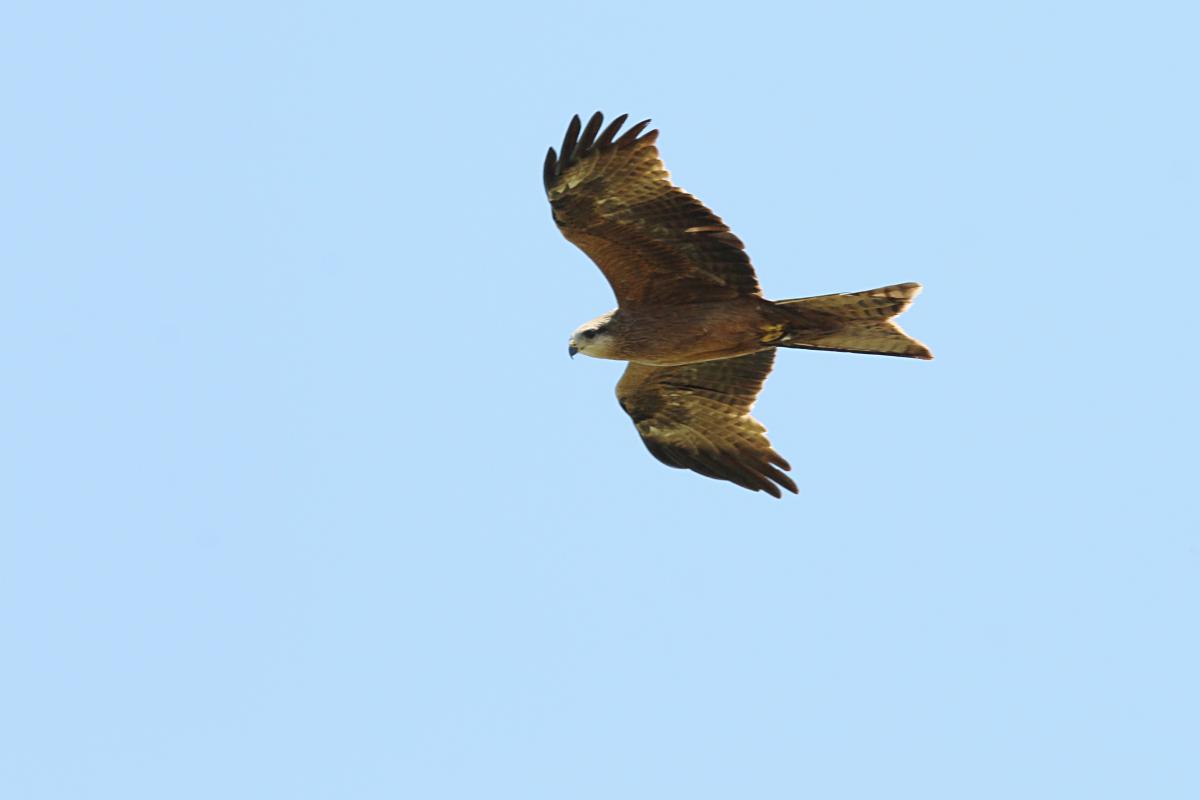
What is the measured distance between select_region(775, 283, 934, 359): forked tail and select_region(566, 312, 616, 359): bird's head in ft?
4.00

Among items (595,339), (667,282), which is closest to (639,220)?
(667,282)

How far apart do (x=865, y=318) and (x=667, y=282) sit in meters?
1.37

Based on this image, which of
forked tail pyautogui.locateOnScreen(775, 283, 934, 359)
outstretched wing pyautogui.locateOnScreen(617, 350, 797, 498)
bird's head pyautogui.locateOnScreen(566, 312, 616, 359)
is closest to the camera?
forked tail pyautogui.locateOnScreen(775, 283, 934, 359)

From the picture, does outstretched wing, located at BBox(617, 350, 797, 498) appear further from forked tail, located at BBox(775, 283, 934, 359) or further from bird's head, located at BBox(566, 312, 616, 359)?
forked tail, located at BBox(775, 283, 934, 359)

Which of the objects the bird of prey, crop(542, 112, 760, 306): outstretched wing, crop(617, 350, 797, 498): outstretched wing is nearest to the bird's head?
the bird of prey

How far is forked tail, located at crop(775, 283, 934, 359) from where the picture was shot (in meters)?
11.0

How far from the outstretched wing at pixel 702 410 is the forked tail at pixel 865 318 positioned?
4.67ft

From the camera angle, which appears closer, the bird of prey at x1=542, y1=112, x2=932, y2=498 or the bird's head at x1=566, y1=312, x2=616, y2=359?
the bird of prey at x1=542, y1=112, x2=932, y2=498

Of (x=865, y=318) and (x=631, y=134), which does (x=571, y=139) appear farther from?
(x=865, y=318)

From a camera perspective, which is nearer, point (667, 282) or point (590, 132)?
point (590, 132)

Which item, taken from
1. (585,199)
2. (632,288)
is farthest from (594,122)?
(632,288)

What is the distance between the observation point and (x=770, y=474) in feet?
40.7

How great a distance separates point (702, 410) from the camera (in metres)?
12.7

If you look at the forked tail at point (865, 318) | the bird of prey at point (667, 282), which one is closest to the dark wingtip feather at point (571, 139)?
the bird of prey at point (667, 282)
